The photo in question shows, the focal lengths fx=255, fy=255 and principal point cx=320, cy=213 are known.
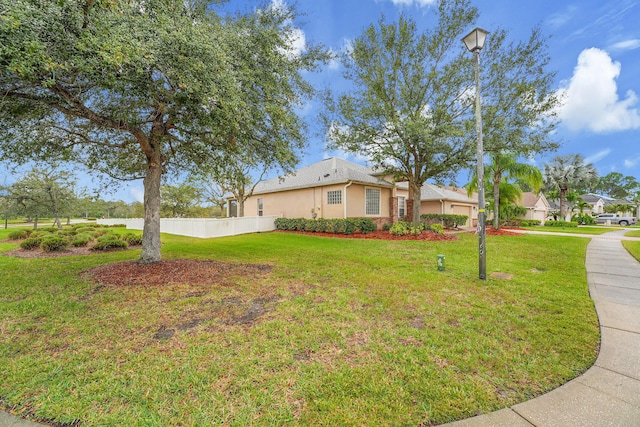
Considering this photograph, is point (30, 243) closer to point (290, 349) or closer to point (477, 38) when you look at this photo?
point (290, 349)

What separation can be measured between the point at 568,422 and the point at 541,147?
49.6 ft

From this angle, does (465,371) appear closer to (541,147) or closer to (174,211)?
(541,147)

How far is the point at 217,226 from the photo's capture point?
53.1 feet

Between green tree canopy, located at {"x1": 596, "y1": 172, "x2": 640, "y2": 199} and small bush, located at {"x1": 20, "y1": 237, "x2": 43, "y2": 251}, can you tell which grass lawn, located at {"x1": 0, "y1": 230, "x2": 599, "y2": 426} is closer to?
small bush, located at {"x1": 20, "y1": 237, "x2": 43, "y2": 251}

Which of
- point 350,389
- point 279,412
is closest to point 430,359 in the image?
point 350,389

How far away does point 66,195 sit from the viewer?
18.3m

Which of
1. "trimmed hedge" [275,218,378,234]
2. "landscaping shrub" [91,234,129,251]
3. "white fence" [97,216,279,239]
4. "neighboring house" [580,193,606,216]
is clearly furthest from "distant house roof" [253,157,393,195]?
"neighboring house" [580,193,606,216]

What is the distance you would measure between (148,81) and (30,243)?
36.7 ft

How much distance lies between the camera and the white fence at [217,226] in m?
16.0

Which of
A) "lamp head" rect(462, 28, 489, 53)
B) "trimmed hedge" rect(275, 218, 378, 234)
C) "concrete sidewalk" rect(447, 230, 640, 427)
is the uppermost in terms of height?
"lamp head" rect(462, 28, 489, 53)

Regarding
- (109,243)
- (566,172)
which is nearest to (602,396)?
(109,243)

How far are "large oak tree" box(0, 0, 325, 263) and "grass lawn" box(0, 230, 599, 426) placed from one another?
3.44m

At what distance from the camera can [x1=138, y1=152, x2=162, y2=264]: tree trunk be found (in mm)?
7109

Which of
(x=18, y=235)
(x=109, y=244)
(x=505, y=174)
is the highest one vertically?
(x=505, y=174)
